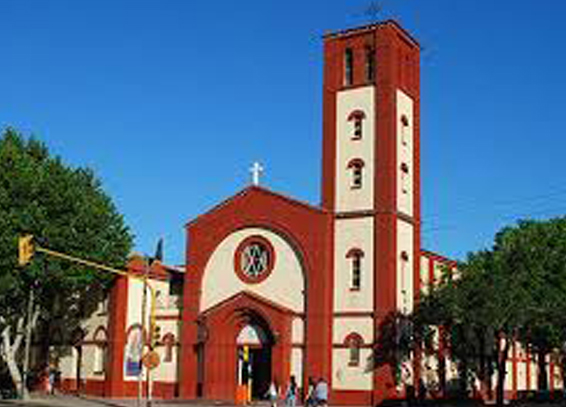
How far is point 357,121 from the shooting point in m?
51.0

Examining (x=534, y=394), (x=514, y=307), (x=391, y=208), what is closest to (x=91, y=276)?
(x=391, y=208)

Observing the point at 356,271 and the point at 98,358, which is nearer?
the point at 356,271

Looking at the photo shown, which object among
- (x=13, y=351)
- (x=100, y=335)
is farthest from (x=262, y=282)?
(x=13, y=351)

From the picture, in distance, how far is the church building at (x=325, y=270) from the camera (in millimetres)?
48219

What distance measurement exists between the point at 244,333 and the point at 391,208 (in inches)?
440

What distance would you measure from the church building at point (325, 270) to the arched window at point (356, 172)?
0.20ft

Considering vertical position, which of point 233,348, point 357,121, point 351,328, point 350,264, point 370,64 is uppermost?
point 370,64

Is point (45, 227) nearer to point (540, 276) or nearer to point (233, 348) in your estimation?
point (233, 348)

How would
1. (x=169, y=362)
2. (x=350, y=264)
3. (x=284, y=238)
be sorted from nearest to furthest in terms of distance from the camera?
(x=350, y=264) < (x=284, y=238) < (x=169, y=362)

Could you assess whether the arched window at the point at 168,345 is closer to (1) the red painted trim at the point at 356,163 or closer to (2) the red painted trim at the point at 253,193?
(2) the red painted trim at the point at 253,193

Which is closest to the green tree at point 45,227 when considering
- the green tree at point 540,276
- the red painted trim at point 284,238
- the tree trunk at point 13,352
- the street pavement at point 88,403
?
the tree trunk at point 13,352

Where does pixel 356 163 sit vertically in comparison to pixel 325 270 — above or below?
above

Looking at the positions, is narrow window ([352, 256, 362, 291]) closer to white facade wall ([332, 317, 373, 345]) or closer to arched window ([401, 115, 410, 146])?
white facade wall ([332, 317, 373, 345])

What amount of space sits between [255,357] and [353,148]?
13.1m
